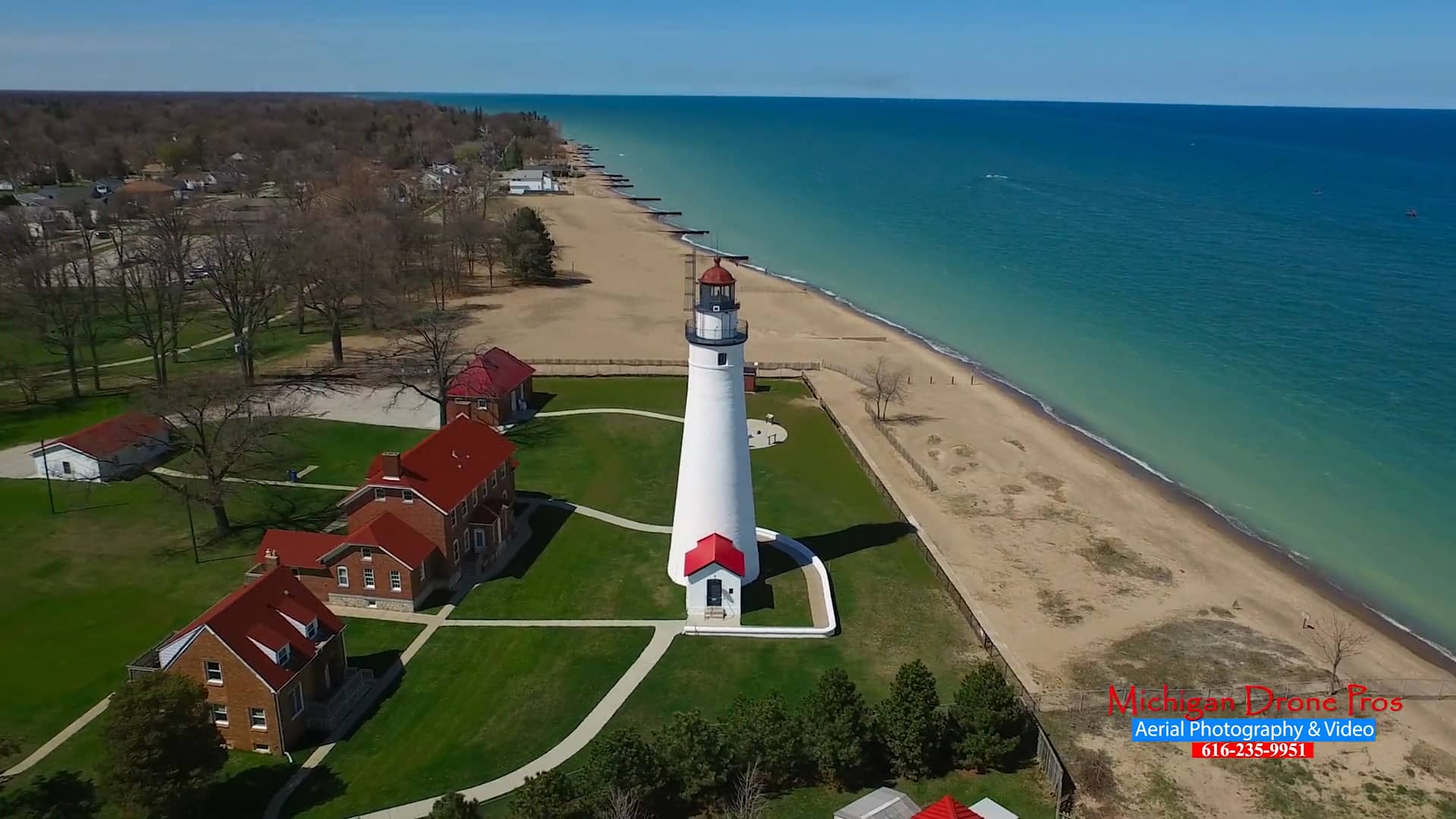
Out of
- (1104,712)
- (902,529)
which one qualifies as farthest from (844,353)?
(1104,712)

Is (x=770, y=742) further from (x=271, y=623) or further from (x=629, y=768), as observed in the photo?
(x=271, y=623)

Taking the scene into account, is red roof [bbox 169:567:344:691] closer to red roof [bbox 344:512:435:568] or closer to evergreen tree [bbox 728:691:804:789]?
red roof [bbox 344:512:435:568]

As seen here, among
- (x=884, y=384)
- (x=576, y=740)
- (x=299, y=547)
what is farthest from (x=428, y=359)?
(x=576, y=740)

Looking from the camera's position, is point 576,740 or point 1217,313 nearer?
point 576,740

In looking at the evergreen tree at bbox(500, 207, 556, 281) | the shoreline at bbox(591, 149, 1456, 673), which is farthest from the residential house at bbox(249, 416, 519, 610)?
the evergreen tree at bbox(500, 207, 556, 281)

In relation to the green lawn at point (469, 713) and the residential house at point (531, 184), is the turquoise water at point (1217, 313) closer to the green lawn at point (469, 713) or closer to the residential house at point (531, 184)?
the residential house at point (531, 184)

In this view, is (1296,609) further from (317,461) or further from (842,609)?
(317,461)
